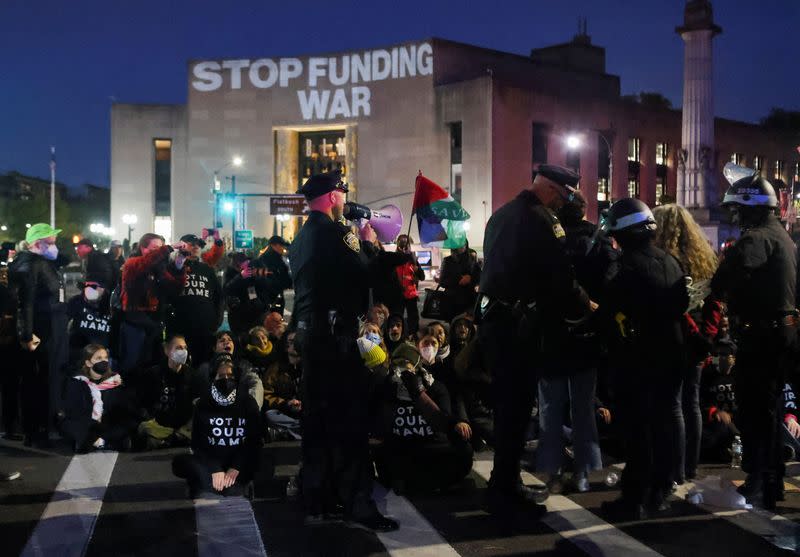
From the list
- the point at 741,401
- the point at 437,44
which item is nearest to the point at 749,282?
the point at 741,401

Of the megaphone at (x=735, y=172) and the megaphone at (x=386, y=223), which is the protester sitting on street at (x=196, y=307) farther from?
the megaphone at (x=735, y=172)

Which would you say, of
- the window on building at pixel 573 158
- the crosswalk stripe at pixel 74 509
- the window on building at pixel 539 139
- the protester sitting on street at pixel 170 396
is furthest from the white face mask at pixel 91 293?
the window on building at pixel 573 158

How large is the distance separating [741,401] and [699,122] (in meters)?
46.4

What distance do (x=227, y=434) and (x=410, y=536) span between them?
1785mm

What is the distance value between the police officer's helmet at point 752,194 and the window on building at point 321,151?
6103 cm

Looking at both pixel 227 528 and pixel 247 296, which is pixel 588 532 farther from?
pixel 247 296

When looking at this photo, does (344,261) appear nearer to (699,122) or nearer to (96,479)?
(96,479)

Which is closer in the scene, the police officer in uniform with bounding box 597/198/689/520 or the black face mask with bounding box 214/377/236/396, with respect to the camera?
the police officer in uniform with bounding box 597/198/689/520

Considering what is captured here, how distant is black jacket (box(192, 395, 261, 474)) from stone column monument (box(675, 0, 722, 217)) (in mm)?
44447

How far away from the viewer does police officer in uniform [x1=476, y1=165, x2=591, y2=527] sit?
568 centimetres

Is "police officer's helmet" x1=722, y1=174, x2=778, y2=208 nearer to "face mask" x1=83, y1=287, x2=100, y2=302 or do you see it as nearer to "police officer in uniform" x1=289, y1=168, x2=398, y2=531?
"police officer in uniform" x1=289, y1=168, x2=398, y2=531

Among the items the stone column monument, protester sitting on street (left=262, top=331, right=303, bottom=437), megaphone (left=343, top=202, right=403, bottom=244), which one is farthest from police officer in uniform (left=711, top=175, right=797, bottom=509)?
the stone column monument

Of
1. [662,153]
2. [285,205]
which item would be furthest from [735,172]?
[662,153]

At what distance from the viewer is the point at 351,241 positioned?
5707 mm
